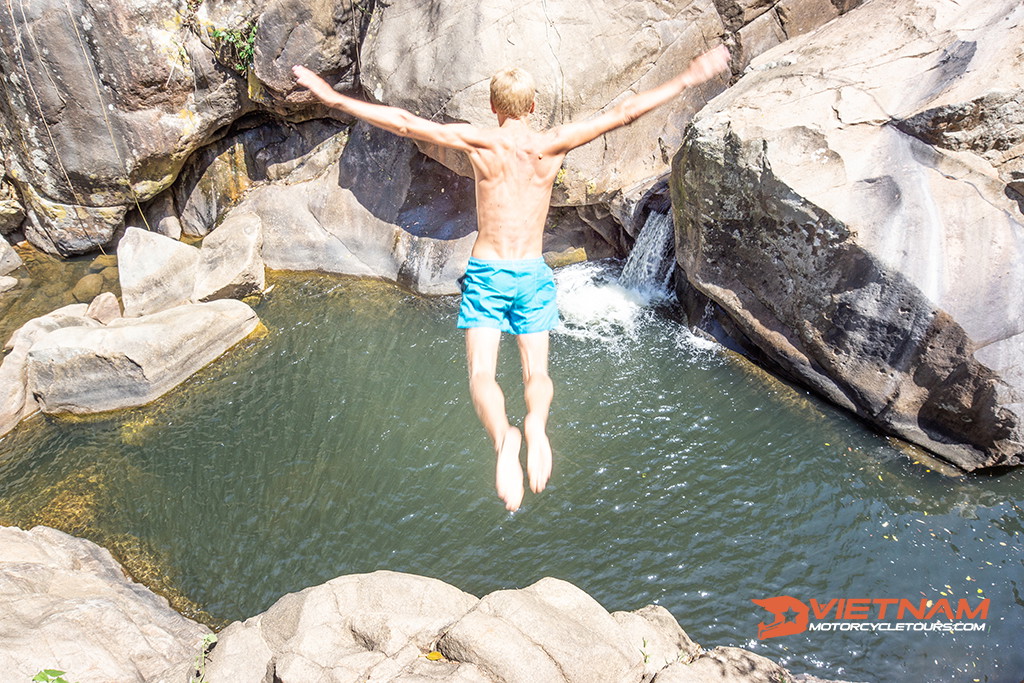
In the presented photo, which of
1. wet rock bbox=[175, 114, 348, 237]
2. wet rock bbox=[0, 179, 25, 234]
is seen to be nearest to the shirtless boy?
wet rock bbox=[175, 114, 348, 237]

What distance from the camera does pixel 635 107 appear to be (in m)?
4.26

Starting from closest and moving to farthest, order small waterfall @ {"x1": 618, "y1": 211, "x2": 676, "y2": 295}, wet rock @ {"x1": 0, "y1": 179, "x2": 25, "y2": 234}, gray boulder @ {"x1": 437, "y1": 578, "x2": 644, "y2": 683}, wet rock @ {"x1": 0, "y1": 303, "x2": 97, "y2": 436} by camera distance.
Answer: gray boulder @ {"x1": 437, "y1": 578, "x2": 644, "y2": 683} → wet rock @ {"x1": 0, "y1": 303, "x2": 97, "y2": 436} → small waterfall @ {"x1": 618, "y1": 211, "x2": 676, "y2": 295} → wet rock @ {"x1": 0, "y1": 179, "x2": 25, "y2": 234}

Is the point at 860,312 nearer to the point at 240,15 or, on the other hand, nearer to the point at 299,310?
the point at 299,310

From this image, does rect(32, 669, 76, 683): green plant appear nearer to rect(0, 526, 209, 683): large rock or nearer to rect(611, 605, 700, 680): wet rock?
rect(0, 526, 209, 683): large rock

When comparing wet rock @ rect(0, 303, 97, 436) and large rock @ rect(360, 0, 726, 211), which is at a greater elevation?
large rock @ rect(360, 0, 726, 211)

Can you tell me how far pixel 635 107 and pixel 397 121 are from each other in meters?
1.35

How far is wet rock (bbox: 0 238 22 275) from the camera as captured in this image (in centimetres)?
1098

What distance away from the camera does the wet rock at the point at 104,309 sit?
9.20 m

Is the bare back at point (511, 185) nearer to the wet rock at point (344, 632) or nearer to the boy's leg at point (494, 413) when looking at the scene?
the boy's leg at point (494, 413)

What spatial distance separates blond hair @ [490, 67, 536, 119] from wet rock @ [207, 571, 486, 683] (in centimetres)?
289

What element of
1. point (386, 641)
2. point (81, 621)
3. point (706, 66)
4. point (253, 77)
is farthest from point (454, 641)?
point (253, 77)

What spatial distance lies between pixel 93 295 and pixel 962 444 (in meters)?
10.5

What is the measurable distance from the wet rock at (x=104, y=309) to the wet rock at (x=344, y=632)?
590cm

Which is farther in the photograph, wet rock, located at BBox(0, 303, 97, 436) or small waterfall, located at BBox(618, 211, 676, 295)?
small waterfall, located at BBox(618, 211, 676, 295)
